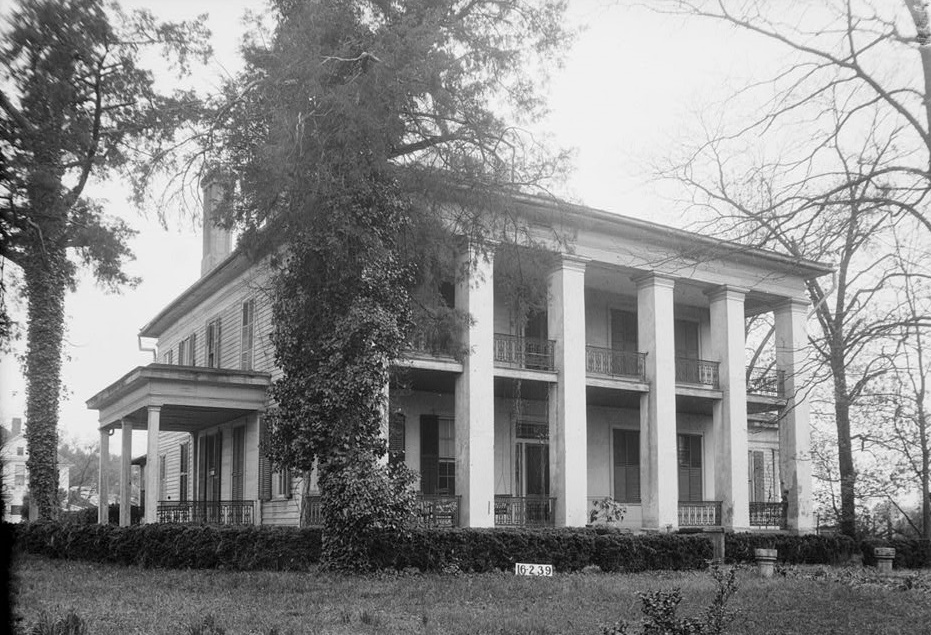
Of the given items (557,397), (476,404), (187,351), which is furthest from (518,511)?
(187,351)

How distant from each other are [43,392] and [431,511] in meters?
10.7

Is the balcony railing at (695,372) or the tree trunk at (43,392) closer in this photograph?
the tree trunk at (43,392)

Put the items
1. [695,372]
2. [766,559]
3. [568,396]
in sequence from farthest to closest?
[695,372] → [568,396] → [766,559]

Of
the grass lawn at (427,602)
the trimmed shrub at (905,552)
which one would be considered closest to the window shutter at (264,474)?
the grass lawn at (427,602)

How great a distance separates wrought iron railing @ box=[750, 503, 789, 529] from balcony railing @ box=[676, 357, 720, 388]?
3704 mm

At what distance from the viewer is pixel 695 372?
93.5 ft

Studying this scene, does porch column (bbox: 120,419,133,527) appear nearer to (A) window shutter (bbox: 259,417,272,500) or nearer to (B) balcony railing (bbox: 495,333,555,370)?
(A) window shutter (bbox: 259,417,272,500)

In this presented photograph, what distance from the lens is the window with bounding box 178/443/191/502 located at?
31594 millimetres

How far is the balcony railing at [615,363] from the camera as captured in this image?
25156 millimetres

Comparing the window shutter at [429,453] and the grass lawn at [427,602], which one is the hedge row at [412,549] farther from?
A: the window shutter at [429,453]

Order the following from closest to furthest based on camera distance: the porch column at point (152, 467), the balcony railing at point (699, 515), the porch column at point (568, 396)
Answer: the porch column at point (152, 467)
the porch column at point (568, 396)
the balcony railing at point (699, 515)

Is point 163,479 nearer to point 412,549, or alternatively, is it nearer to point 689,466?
point 689,466

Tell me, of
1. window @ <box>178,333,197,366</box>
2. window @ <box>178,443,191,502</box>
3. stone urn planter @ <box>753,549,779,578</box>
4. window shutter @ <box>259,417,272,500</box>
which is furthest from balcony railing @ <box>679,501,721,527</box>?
window @ <box>178,443,191,502</box>

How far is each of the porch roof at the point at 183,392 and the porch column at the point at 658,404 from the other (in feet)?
30.2
